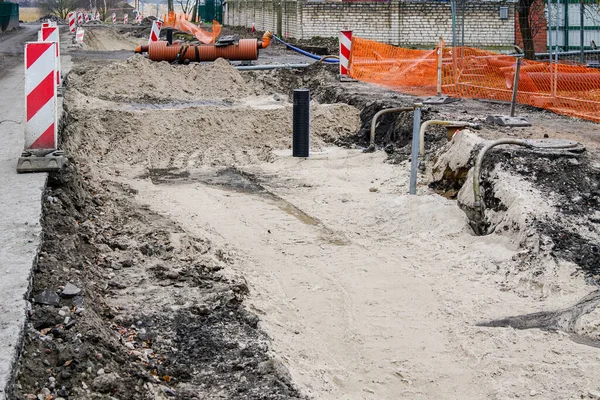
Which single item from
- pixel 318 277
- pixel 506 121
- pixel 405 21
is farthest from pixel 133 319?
pixel 405 21

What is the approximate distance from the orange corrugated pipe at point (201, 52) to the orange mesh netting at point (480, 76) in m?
3.47

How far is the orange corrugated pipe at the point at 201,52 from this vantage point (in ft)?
67.6

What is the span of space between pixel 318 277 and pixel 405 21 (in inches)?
952

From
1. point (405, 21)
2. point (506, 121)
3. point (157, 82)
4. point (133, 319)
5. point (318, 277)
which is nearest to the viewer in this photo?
point (133, 319)

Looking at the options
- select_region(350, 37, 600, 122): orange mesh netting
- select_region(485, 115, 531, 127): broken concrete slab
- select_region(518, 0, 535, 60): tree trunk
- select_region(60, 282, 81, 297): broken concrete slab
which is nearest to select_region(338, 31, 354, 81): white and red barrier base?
select_region(350, 37, 600, 122): orange mesh netting

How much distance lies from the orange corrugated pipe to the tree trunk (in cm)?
700

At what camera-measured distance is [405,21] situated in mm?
29172

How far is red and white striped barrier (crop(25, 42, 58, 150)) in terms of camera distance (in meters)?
7.52

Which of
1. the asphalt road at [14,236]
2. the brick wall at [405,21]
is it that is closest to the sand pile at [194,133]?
the asphalt road at [14,236]

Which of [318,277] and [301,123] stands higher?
[301,123]

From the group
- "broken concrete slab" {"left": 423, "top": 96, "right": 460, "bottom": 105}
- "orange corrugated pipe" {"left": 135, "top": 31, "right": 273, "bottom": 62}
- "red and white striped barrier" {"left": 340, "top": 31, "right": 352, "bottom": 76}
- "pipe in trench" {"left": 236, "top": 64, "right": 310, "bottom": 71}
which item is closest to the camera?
"broken concrete slab" {"left": 423, "top": 96, "right": 460, "bottom": 105}

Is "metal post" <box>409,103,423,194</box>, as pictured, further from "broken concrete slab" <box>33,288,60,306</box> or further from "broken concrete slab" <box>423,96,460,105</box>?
"broken concrete slab" <box>33,288,60,306</box>

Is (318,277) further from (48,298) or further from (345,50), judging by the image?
(345,50)

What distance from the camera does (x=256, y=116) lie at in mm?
13703
